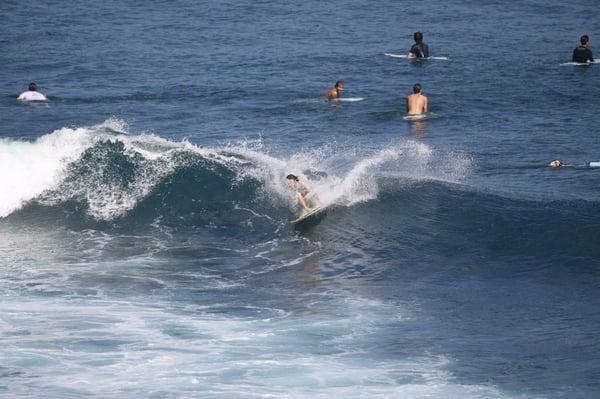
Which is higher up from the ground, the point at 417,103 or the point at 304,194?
the point at 417,103

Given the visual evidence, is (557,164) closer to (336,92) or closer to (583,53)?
(336,92)

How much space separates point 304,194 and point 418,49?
17676mm

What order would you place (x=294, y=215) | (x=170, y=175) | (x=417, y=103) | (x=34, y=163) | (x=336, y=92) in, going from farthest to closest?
(x=336, y=92) < (x=417, y=103) < (x=34, y=163) < (x=170, y=175) < (x=294, y=215)

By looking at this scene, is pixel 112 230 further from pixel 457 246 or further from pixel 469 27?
pixel 469 27

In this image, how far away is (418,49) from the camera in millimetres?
37531

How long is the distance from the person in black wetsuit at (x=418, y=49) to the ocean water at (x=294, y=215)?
0.39 metres

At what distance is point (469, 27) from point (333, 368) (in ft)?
102

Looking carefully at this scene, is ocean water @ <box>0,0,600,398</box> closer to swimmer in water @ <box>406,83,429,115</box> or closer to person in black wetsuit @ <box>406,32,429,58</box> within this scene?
person in black wetsuit @ <box>406,32,429,58</box>

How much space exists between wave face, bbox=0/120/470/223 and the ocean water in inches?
2.2

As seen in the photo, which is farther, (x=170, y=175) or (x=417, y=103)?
(x=417, y=103)

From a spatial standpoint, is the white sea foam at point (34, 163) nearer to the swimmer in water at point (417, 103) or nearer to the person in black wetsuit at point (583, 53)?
the swimmer in water at point (417, 103)

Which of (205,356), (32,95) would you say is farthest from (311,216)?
(32,95)

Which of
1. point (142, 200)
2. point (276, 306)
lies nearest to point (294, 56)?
point (142, 200)

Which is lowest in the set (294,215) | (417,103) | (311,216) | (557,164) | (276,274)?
(276,274)
